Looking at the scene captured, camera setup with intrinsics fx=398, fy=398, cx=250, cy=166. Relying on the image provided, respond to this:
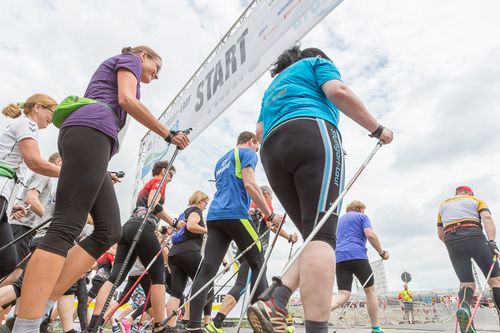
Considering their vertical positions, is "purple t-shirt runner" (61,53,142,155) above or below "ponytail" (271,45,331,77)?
below

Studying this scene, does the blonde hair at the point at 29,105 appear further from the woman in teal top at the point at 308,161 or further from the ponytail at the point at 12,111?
the woman in teal top at the point at 308,161

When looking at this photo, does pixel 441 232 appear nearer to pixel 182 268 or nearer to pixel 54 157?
pixel 182 268

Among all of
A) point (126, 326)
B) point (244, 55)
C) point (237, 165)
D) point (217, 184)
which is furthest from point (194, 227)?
point (244, 55)

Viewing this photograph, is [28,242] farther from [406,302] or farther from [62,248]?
[406,302]

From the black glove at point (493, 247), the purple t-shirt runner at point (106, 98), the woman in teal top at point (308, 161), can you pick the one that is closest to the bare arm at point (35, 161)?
the purple t-shirt runner at point (106, 98)

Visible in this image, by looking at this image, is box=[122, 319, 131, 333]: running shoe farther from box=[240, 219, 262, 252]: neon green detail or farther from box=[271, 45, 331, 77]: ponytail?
box=[271, 45, 331, 77]: ponytail

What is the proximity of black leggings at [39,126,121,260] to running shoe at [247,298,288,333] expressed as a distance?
95cm

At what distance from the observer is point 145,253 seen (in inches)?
149

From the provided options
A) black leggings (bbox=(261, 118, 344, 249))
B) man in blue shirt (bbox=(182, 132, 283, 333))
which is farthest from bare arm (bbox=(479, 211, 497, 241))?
black leggings (bbox=(261, 118, 344, 249))

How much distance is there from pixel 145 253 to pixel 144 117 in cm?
200

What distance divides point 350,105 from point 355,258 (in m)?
3.33

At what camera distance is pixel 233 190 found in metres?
3.70

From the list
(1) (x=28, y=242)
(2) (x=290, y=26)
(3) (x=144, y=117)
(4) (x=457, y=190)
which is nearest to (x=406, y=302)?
(4) (x=457, y=190)

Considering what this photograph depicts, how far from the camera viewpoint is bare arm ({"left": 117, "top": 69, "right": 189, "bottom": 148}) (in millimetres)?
2135
